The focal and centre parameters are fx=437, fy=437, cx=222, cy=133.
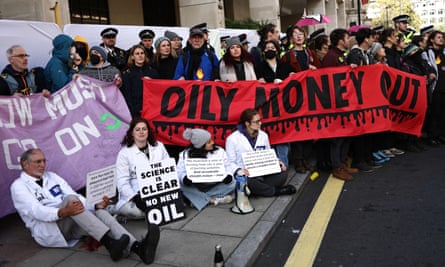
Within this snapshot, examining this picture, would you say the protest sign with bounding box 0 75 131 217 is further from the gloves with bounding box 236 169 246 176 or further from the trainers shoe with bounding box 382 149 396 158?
the trainers shoe with bounding box 382 149 396 158

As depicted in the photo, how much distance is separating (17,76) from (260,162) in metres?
2.82

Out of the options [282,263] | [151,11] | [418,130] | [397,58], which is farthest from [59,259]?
[151,11]

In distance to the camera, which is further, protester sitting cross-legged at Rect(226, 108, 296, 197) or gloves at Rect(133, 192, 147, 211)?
protester sitting cross-legged at Rect(226, 108, 296, 197)

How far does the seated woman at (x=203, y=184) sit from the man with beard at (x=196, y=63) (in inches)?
52.7

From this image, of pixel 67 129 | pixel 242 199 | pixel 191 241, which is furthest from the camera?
pixel 67 129

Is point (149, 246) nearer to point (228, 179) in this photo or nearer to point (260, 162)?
point (228, 179)

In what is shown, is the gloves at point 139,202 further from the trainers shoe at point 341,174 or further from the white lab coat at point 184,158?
the trainers shoe at point 341,174

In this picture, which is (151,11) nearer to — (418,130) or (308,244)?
(418,130)

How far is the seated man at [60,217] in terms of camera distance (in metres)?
3.49

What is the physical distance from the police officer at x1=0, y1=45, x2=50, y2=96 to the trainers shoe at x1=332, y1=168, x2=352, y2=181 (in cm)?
367

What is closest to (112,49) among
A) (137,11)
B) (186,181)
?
(186,181)

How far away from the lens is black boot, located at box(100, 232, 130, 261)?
347 cm

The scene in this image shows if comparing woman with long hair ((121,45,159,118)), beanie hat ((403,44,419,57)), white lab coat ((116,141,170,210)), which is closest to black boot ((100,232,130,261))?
white lab coat ((116,141,170,210))

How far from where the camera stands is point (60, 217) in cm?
365
